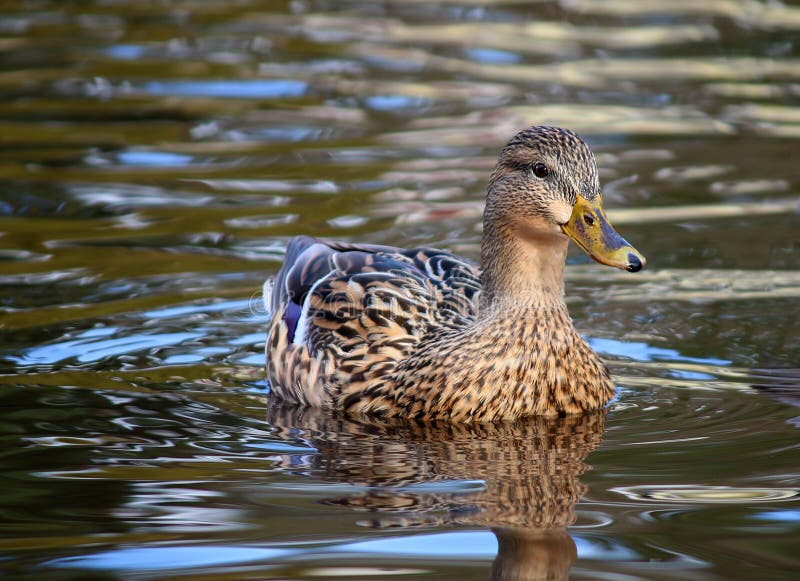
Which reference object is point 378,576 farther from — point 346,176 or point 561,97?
point 561,97

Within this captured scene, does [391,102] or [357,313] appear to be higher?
[391,102]

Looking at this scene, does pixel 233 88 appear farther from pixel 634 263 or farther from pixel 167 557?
pixel 167 557

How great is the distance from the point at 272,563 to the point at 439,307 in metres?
2.93

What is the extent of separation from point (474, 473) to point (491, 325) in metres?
1.29

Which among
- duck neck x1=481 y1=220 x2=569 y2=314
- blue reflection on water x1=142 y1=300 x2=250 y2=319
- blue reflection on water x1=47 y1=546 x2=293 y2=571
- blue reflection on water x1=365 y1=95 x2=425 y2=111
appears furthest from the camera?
blue reflection on water x1=365 y1=95 x2=425 y2=111

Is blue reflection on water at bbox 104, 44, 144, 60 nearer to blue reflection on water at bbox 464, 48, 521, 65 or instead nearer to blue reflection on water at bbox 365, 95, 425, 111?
blue reflection on water at bbox 365, 95, 425, 111

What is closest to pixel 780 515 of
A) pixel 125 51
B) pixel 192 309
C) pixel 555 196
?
pixel 555 196

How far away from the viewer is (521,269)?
768 centimetres

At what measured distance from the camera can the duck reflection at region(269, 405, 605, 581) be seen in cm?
571

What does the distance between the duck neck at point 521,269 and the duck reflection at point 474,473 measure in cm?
64

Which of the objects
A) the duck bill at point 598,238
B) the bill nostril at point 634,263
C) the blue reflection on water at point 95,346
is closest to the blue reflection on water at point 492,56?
the blue reflection on water at point 95,346

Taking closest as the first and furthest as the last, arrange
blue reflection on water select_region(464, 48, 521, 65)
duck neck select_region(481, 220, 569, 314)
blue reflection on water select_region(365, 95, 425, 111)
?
duck neck select_region(481, 220, 569, 314)
blue reflection on water select_region(365, 95, 425, 111)
blue reflection on water select_region(464, 48, 521, 65)

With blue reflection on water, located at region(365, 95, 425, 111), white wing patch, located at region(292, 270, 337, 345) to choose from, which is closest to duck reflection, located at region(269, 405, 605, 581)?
white wing patch, located at region(292, 270, 337, 345)

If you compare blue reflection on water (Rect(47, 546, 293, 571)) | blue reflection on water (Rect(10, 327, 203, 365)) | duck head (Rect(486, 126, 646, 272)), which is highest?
duck head (Rect(486, 126, 646, 272))
